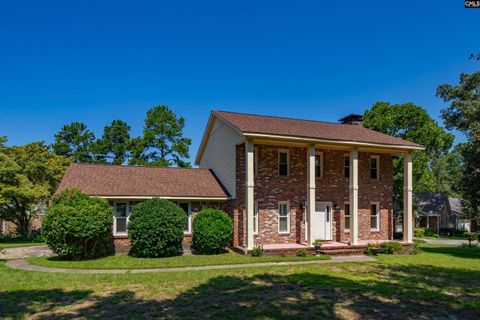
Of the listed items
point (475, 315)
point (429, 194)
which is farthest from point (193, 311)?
point (429, 194)

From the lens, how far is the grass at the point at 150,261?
1287cm

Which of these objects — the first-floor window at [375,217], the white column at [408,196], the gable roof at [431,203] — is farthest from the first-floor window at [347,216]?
the gable roof at [431,203]

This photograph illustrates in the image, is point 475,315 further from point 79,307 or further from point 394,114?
point 394,114

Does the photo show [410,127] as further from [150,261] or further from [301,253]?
[150,261]

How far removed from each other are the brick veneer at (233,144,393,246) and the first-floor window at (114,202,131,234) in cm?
527

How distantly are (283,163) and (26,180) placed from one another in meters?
18.5

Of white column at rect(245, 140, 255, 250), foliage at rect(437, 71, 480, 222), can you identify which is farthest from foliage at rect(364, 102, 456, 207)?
white column at rect(245, 140, 255, 250)

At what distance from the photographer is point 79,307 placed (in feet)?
24.4

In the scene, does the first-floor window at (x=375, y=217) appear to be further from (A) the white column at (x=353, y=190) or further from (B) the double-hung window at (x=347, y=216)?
(A) the white column at (x=353, y=190)

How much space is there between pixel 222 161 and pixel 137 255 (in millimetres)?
7064

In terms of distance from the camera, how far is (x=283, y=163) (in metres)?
18.5

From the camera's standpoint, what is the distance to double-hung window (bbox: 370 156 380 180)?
2055 cm

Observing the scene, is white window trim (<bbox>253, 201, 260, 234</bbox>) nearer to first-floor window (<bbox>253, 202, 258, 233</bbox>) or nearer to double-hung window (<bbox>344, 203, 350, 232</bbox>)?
first-floor window (<bbox>253, 202, 258, 233</bbox>)

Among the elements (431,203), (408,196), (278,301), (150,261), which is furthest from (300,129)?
(431,203)
